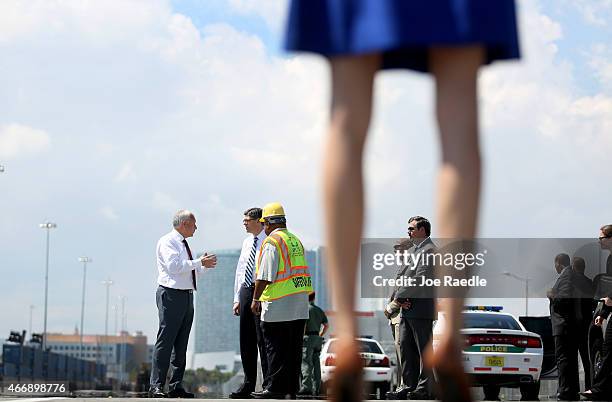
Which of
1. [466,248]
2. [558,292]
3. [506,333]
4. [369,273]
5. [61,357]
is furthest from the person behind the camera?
[61,357]

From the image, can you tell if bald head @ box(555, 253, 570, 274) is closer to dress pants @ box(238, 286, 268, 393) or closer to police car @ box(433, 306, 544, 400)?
dress pants @ box(238, 286, 268, 393)

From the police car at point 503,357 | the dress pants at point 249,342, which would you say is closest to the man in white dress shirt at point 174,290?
the dress pants at point 249,342

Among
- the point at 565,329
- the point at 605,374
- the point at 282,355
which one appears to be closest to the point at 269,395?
the point at 282,355

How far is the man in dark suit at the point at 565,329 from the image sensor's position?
14297mm

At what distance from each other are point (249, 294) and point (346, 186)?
10.3 metres

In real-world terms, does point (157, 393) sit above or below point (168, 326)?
below

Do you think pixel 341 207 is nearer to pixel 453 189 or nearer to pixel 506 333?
pixel 453 189

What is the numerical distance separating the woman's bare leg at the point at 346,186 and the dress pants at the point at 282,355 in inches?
352

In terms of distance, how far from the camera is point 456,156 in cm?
314

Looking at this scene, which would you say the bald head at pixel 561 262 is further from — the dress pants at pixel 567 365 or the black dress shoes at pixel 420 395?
the black dress shoes at pixel 420 395

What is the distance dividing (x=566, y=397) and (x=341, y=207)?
11.7 m

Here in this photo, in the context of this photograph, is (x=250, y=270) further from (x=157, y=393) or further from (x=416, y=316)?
(x=416, y=316)

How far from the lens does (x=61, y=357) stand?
4449 inches

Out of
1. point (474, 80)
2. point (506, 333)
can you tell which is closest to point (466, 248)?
point (474, 80)
